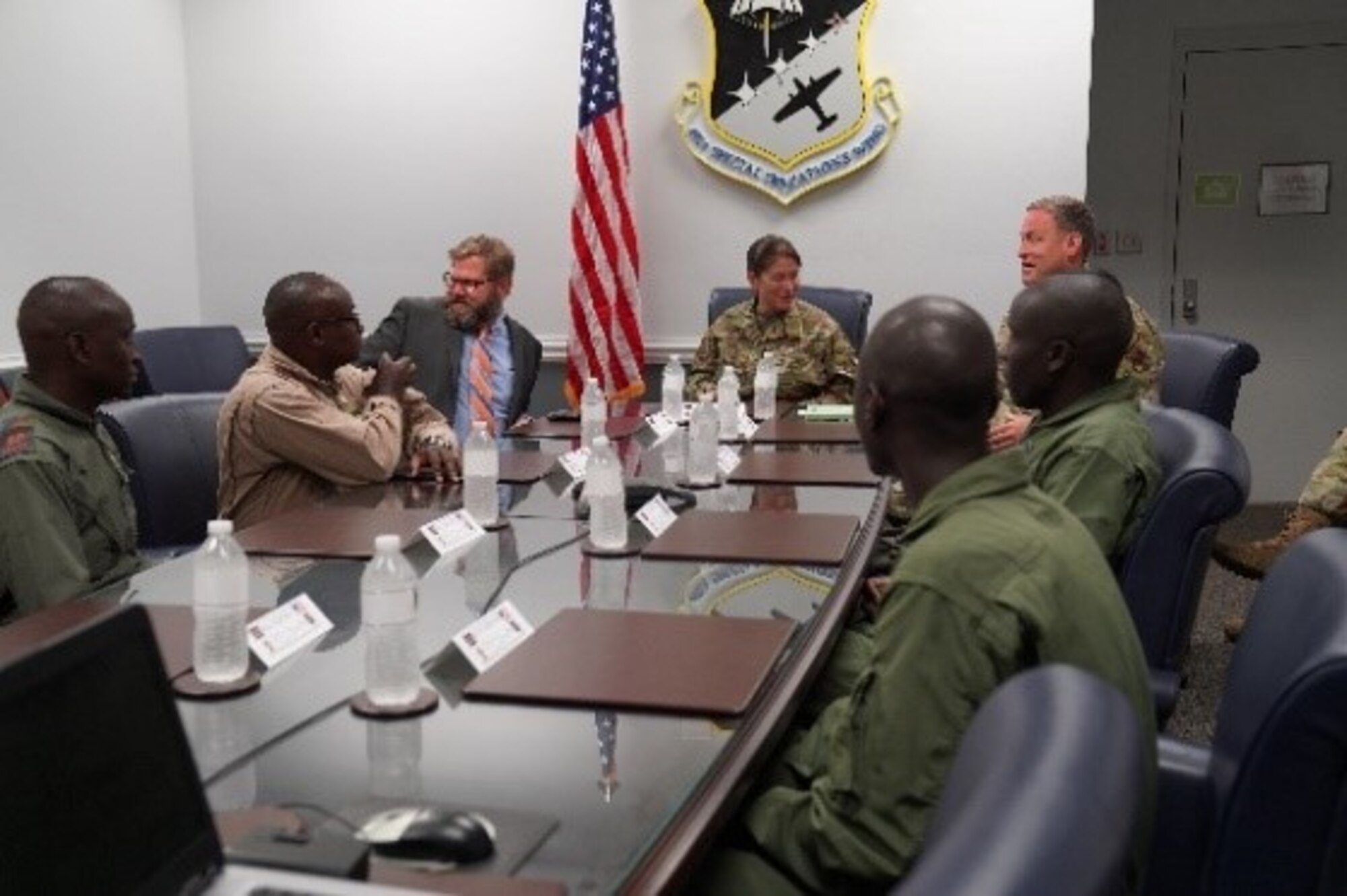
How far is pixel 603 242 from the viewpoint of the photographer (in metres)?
5.38

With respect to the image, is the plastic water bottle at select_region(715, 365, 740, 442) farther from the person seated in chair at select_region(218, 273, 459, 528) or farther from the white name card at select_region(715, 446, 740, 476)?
the person seated in chair at select_region(218, 273, 459, 528)

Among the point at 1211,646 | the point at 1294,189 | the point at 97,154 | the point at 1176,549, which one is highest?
the point at 97,154

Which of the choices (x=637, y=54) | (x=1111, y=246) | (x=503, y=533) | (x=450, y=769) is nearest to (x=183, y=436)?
(x=503, y=533)

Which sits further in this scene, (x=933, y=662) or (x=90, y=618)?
(x=90, y=618)

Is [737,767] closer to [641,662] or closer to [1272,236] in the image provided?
[641,662]

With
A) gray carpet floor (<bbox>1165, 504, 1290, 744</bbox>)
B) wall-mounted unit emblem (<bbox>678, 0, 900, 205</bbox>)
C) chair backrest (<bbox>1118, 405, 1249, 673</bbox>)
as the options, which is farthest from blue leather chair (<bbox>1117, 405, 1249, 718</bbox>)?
wall-mounted unit emblem (<bbox>678, 0, 900, 205</bbox>)

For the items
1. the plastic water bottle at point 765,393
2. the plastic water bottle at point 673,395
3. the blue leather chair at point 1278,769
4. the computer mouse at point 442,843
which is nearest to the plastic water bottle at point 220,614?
the computer mouse at point 442,843

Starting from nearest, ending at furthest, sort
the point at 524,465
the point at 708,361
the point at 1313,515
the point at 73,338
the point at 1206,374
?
the point at 73,338 < the point at 524,465 < the point at 1206,374 < the point at 1313,515 < the point at 708,361

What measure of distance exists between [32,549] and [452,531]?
2.22 feet

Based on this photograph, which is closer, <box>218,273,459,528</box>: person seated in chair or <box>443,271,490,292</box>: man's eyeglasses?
<box>218,273,459,528</box>: person seated in chair

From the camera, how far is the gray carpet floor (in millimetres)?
3412

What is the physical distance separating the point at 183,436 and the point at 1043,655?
2.48 meters

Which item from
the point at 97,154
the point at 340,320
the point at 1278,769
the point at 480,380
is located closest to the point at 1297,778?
the point at 1278,769

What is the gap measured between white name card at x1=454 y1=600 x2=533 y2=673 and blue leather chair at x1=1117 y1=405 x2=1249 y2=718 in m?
1.05
